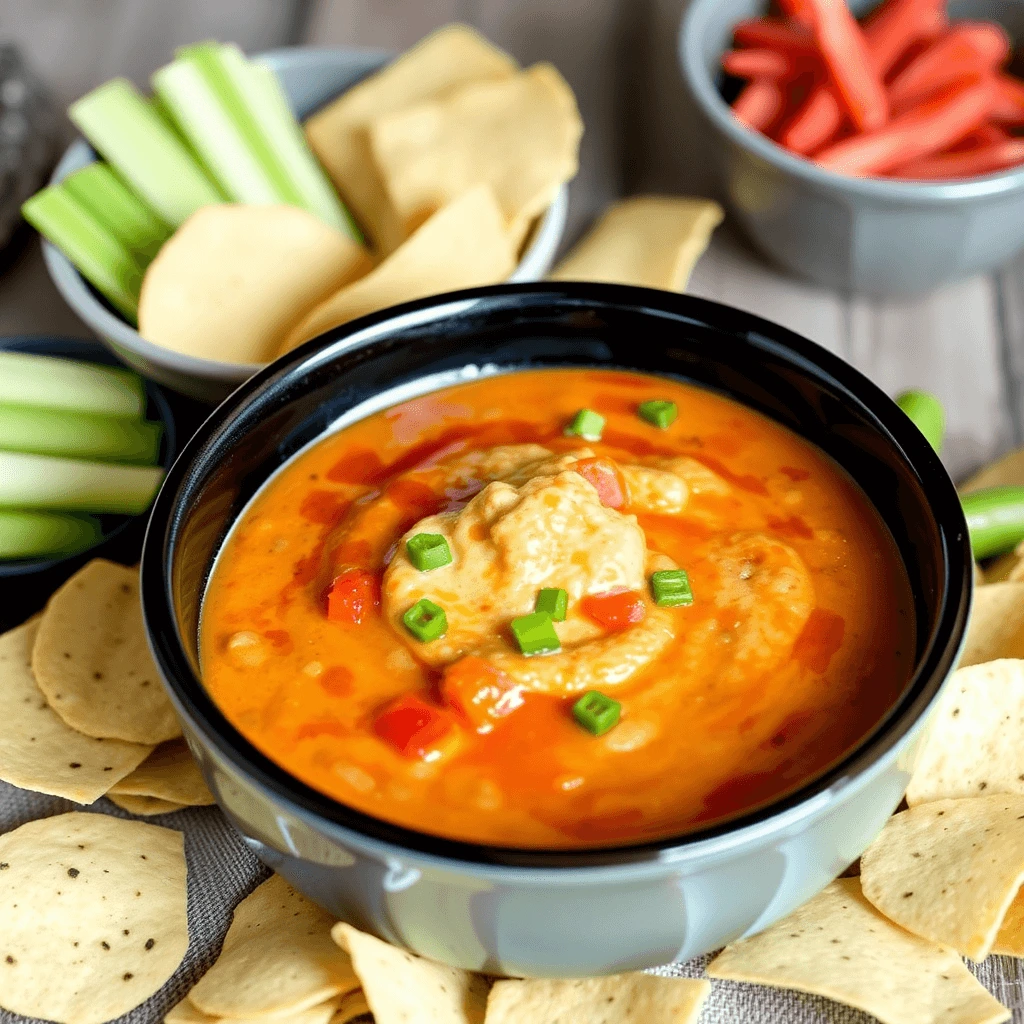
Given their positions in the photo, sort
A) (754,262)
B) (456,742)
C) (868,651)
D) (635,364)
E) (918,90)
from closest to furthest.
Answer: (456,742) < (868,651) < (635,364) < (918,90) < (754,262)

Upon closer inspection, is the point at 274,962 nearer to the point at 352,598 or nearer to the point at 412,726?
the point at 412,726

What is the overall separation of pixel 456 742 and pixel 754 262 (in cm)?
268

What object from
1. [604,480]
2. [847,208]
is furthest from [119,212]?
[847,208]

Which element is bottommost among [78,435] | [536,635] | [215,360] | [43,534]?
[43,534]

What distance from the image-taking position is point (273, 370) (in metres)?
3.03

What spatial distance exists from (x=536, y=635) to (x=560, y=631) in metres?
0.08

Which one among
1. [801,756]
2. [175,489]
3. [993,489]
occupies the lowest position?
[993,489]

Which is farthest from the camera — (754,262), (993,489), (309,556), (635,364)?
(754,262)

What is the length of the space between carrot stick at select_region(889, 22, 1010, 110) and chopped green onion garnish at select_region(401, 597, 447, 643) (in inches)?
103

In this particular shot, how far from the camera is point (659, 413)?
10.2ft

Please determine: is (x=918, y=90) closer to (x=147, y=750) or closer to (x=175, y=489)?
(x=175, y=489)

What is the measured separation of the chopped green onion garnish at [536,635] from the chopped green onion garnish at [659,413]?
768 mm

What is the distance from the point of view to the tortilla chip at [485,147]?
13.0 ft

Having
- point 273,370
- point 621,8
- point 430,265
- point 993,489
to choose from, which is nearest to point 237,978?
point 273,370
